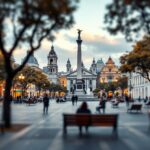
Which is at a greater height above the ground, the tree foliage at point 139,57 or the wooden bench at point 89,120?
the tree foliage at point 139,57

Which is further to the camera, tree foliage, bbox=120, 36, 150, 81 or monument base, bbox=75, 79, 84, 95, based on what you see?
monument base, bbox=75, 79, 84, 95

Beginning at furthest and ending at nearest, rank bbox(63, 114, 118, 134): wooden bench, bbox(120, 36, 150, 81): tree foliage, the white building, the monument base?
the white building < the monument base < bbox(120, 36, 150, 81): tree foliage < bbox(63, 114, 118, 134): wooden bench

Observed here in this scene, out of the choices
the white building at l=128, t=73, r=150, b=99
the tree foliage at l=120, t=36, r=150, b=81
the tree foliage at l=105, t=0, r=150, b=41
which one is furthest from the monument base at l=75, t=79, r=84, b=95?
the tree foliage at l=105, t=0, r=150, b=41

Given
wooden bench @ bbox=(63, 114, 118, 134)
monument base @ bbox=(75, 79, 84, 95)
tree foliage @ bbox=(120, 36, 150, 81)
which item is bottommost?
wooden bench @ bbox=(63, 114, 118, 134)

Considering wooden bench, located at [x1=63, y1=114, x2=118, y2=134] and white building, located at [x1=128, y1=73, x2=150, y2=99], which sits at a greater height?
white building, located at [x1=128, y1=73, x2=150, y2=99]

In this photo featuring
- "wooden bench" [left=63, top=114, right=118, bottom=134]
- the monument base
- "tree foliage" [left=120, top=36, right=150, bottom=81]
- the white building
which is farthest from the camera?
the white building

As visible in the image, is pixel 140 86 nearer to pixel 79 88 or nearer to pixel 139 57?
pixel 79 88

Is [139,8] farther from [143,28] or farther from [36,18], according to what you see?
[36,18]

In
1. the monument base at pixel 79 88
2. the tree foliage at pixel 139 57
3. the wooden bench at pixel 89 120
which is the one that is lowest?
the wooden bench at pixel 89 120

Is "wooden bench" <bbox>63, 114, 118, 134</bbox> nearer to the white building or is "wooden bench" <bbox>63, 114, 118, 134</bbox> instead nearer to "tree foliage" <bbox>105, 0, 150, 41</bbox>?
"tree foliage" <bbox>105, 0, 150, 41</bbox>

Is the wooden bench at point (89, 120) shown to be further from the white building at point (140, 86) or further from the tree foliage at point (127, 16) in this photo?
the white building at point (140, 86)

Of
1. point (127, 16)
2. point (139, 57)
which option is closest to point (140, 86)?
point (139, 57)

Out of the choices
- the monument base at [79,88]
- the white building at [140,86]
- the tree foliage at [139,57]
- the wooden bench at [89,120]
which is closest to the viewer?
the wooden bench at [89,120]

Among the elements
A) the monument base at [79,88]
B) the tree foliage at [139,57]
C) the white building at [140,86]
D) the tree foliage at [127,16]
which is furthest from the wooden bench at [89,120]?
the white building at [140,86]
